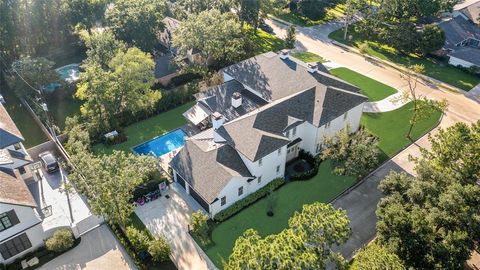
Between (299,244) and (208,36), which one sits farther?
(208,36)

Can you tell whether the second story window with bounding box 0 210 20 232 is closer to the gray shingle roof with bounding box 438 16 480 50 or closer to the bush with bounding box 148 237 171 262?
the bush with bounding box 148 237 171 262

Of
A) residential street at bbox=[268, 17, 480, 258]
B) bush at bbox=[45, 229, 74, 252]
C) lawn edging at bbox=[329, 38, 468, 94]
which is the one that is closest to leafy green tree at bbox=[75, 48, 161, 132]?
bush at bbox=[45, 229, 74, 252]

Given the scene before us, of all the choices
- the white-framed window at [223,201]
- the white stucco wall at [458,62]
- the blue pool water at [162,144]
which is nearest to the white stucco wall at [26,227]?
the blue pool water at [162,144]

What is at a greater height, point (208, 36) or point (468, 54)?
point (208, 36)

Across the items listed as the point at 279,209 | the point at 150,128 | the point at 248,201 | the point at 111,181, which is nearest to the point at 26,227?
the point at 111,181

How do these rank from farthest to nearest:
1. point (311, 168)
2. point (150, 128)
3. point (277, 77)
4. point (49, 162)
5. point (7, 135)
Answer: point (150, 128) → point (277, 77) → point (311, 168) → point (49, 162) → point (7, 135)

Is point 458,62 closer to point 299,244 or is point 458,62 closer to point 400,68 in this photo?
point 400,68

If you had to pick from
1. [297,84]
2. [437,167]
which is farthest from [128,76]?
[437,167]
